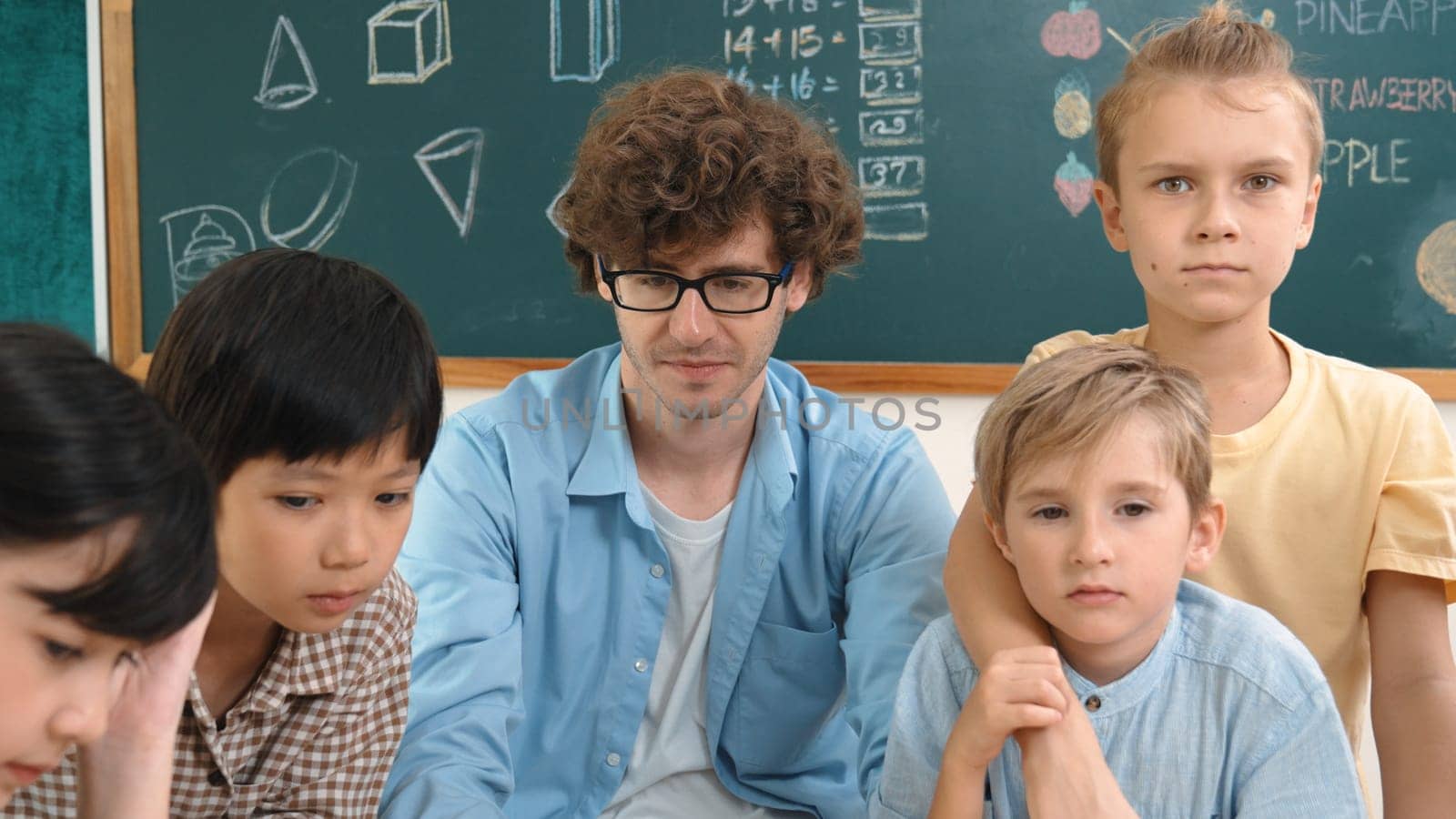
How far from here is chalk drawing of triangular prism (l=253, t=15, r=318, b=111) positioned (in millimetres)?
2881

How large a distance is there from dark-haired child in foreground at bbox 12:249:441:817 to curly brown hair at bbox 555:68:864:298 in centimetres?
45

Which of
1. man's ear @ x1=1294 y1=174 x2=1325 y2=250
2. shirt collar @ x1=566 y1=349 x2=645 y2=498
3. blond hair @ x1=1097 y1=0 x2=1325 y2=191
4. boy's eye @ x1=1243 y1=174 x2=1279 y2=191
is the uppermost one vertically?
blond hair @ x1=1097 y1=0 x2=1325 y2=191

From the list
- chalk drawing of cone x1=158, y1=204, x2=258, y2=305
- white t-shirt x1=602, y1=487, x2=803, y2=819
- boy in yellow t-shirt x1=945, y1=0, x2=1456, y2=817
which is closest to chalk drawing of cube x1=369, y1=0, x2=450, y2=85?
chalk drawing of cone x1=158, y1=204, x2=258, y2=305

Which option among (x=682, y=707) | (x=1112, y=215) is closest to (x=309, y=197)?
(x=682, y=707)

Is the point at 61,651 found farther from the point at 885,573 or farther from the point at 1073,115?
the point at 1073,115

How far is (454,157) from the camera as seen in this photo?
112 inches

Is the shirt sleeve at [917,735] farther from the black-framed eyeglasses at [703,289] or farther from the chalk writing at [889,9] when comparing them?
the chalk writing at [889,9]

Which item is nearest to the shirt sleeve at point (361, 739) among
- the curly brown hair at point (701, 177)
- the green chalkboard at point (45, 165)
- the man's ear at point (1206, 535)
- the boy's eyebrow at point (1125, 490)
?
the curly brown hair at point (701, 177)

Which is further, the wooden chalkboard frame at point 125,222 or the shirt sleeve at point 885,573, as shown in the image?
the wooden chalkboard frame at point 125,222

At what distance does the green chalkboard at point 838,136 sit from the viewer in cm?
243

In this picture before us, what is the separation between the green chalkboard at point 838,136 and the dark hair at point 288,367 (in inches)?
59.5

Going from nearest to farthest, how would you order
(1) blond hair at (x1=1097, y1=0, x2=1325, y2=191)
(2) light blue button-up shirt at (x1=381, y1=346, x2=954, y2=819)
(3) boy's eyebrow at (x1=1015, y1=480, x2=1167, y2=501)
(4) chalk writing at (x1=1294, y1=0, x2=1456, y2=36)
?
(3) boy's eyebrow at (x1=1015, y1=480, x2=1167, y2=501) → (1) blond hair at (x1=1097, y1=0, x2=1325, y2=191) → (2) light blue button-up shirt at (x1=381, y1=346, x2=954, y2=819) → (4) chalk writing at (x1=1294, y1=0, x2=1456, y2=36)

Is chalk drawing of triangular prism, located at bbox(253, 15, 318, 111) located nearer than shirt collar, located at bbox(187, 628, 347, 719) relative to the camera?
No

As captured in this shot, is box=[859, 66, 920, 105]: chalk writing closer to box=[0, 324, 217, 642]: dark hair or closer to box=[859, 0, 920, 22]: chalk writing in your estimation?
box=[859, 0, 920, 22]: chalk writing
